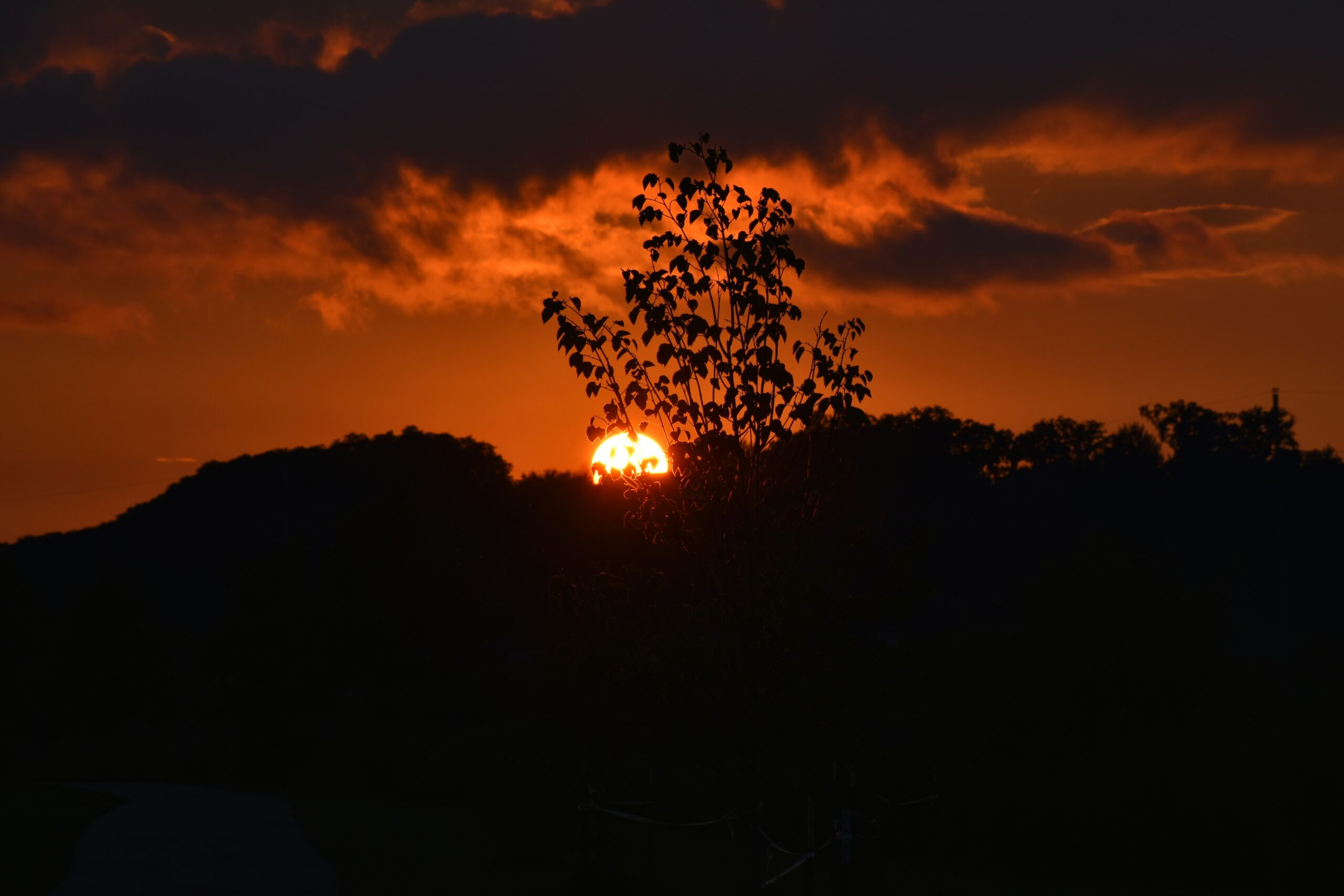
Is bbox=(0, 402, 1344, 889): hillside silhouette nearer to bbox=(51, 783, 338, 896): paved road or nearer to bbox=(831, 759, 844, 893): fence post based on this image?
bbox=(831, 759, 844, 893): fence post

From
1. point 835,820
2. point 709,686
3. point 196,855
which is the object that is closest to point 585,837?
point 835,820

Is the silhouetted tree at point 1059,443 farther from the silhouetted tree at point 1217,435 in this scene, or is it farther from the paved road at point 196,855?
the paved road at point 196,855

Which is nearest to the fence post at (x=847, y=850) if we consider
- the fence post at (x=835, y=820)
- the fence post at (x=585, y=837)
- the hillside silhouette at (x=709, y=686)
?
the fence post at (x=835, y=820)

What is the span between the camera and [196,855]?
1805 centimetres

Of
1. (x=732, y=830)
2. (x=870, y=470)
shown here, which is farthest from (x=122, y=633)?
(x=870, y=470)

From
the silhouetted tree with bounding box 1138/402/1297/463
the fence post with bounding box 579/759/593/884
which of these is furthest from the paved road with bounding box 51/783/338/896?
the silhouetted tree with bounding box 1138/402/1297/463

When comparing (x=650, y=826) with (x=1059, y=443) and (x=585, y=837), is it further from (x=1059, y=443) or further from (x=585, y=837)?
(x=1059, y=443)

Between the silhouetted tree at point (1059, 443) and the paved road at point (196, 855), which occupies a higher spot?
the silhouetted tree at point (1059, 443)

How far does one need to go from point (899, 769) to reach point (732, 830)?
2291 cm

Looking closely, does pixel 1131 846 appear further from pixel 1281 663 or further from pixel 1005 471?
pixel 1005 471

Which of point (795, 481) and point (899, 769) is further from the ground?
point (795, 481)

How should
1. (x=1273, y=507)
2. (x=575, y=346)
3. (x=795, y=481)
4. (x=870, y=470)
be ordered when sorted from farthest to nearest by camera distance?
(x=870, y=470), (x=1273, y=507), (x=795, y=481), (x=575, y=346)

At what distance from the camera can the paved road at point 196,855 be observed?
15469 millimetres

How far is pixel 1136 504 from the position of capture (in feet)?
331
